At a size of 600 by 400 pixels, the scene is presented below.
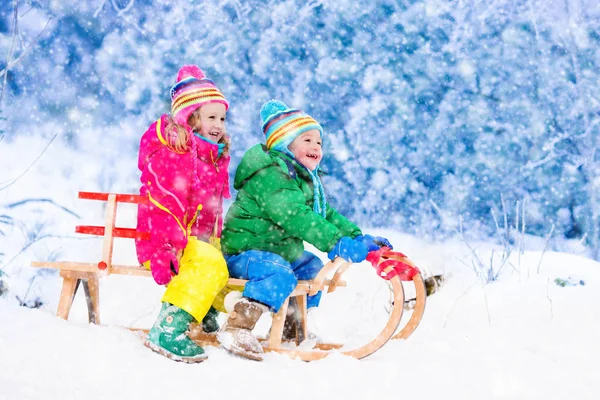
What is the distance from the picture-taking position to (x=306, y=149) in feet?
10.4

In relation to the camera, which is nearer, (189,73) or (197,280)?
(197,280)

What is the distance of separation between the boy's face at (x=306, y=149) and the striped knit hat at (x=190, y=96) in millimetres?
434

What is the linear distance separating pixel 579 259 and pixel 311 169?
2487 mm

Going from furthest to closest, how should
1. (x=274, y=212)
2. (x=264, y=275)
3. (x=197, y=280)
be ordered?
1. (x=274, y=212)
2. (x=264, y=275)
3. (x=197, y=280)

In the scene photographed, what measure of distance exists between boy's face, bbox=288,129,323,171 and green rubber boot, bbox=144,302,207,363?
100 cm

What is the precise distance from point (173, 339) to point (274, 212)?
2.48 ft

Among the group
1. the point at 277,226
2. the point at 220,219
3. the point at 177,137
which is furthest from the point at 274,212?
the point at 177,137

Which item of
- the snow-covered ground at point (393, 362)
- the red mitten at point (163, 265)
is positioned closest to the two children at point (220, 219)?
the red mitten at point (163, 265)

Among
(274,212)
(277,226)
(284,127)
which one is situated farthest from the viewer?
(284,127)

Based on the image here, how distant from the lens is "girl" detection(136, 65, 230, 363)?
2650 millimetres

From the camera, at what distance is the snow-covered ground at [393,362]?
2234 mm

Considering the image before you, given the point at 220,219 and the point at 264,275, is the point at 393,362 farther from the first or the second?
the point at 220,219

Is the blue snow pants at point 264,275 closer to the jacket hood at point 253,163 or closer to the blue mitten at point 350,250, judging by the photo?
the blue mitten at point 350,250

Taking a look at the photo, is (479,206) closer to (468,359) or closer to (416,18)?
(416,18)
